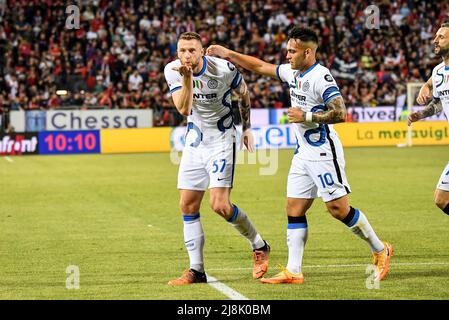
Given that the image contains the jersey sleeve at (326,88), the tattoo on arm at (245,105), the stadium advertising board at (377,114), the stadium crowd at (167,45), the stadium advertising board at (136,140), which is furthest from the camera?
the stadium advertising board at (377,114)

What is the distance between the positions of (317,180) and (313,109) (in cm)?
66

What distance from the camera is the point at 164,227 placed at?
12.5m

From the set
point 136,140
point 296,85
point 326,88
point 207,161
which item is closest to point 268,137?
point 136,140

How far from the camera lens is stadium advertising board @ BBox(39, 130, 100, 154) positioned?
2961 cm

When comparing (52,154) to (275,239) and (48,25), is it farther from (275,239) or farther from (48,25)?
(275,239)

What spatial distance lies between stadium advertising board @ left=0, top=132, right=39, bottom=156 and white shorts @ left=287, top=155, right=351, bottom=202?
22318 mm

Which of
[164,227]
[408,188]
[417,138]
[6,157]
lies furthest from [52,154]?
[164,227]

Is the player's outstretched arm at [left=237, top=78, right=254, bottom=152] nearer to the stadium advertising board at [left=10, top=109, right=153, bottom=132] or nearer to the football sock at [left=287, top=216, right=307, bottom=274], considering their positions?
the football sock at [left=287, top=216, right=307, bottom=274]

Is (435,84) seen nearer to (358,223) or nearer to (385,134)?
(358,223)

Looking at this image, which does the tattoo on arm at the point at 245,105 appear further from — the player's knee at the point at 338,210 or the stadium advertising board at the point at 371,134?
the stadium advertising board at the point at 371,134

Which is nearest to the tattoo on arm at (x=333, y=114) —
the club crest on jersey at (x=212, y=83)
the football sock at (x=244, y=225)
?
the club crest on jersey at (x=212, y=83)

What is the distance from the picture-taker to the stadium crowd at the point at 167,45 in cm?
3198

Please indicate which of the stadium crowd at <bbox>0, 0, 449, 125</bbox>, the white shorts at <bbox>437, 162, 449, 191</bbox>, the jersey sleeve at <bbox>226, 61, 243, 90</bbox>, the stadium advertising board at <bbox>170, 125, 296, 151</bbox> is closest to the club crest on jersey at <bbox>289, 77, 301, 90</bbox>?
the jersey sleeve at <bbox>226, 61, 243, 90</bbox>

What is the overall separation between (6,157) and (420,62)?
17219 millimetres
